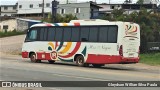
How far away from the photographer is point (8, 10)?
414 feet

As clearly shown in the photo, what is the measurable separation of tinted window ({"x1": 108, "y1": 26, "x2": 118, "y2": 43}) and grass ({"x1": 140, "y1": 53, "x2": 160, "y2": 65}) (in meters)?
6.86

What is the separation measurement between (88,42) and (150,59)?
889cm

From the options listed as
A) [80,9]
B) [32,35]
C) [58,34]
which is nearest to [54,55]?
[58,34]

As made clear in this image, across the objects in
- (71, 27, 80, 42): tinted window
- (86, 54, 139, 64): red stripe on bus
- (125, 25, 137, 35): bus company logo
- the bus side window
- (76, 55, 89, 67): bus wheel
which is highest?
(125, 25, 137, 35): bus company logo

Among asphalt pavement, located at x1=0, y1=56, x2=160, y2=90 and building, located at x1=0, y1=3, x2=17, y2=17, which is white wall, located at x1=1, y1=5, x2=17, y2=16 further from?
asphalt pavement, located at x1=0, y1=56, x2=160, y2=90

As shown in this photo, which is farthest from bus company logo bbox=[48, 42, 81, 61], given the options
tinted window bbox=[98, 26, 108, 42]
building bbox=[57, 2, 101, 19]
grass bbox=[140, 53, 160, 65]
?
building bbox=[57, 2, 101, 19]

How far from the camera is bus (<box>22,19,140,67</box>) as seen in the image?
25.1m

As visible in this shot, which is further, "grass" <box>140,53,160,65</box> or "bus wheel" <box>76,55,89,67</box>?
"grass" <box>140,53,160,65</box>

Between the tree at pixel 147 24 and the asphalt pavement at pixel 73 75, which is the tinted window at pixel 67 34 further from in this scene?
the tree at pixel 147 24

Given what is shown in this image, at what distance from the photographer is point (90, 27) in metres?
26.7

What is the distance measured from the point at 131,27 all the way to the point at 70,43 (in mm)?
4455

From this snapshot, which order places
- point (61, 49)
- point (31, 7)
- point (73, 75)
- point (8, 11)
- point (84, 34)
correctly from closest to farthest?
point (73, 75), point (84, 34), point (61, 49), point (31, 7), point (8, 11)

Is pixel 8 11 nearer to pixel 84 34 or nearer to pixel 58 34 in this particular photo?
pixel 58 34

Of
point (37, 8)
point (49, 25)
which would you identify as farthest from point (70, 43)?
point (37, 8)
